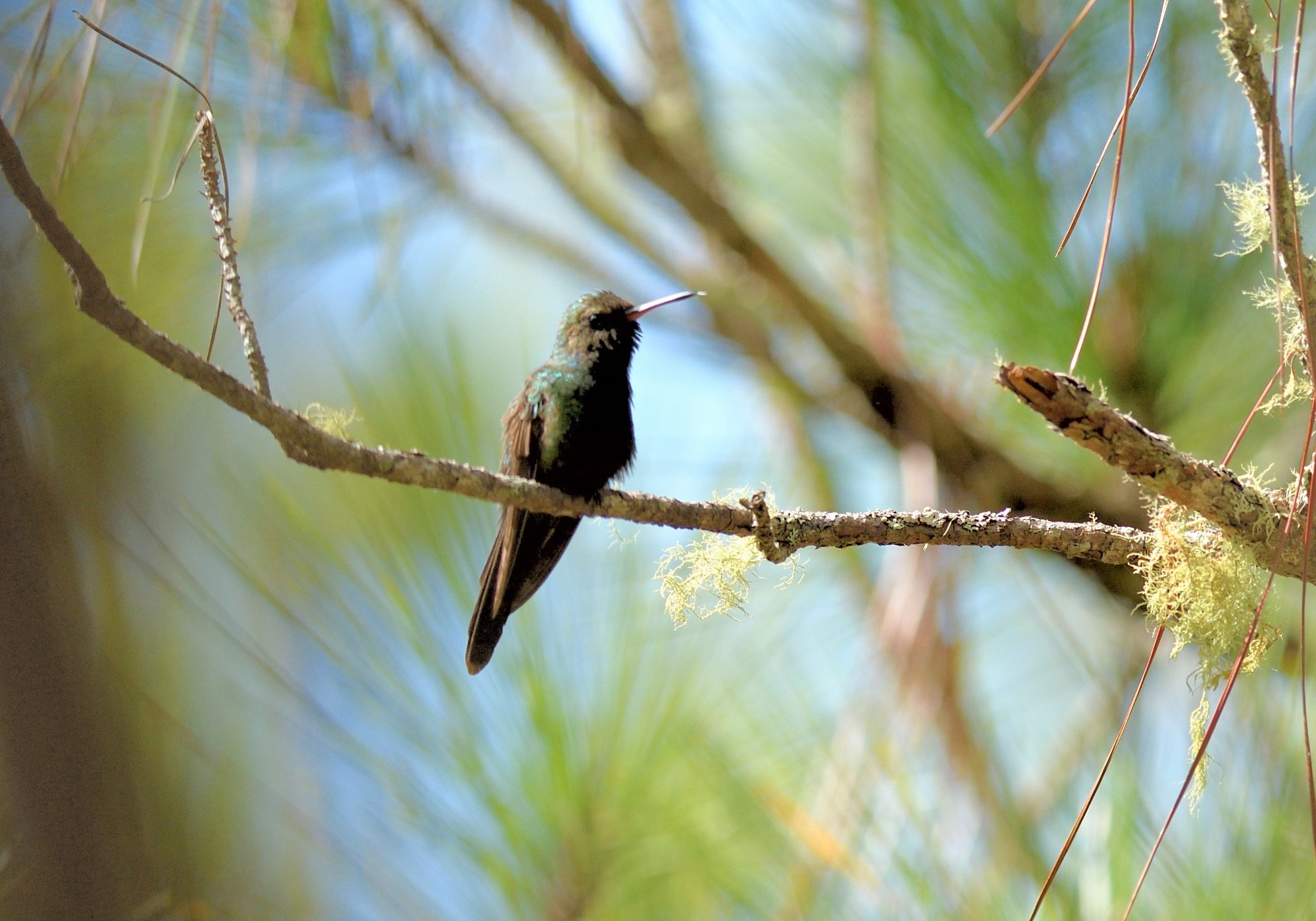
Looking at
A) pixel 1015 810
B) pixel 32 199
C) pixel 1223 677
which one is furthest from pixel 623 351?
pixel 32 199

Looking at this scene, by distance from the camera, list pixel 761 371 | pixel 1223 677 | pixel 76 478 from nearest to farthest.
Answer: pixel 76 478 → pixel 1223 677 → pixel 761 371

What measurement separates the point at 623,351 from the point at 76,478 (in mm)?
1510

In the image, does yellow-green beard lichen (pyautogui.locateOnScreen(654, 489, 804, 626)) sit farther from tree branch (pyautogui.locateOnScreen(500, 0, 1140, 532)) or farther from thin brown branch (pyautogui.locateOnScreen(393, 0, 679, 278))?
thin brown branch (pyautogui.locateOnScreen(393, 0, 679, 278))

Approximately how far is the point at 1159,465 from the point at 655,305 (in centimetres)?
145

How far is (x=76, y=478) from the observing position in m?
1.04

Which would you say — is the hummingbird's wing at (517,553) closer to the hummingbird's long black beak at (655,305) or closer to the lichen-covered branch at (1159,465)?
the hummingbird's long black beak at (655,305)

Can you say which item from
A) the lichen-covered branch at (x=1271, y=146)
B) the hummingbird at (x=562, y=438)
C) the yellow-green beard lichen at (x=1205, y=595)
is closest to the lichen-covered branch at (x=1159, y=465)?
the yellow-green beard lichen at (x=1205, y=595)

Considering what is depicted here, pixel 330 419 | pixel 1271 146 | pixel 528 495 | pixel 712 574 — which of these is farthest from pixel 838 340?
pixel 1271 146

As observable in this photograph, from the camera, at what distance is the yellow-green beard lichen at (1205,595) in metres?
1.25

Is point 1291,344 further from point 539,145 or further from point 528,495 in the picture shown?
point 539,145

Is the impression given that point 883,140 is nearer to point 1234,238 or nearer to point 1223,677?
point 1234,238

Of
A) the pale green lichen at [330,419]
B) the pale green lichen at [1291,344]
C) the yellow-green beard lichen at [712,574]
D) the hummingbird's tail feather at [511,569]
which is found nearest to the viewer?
the pale green lichen at [1291,344]

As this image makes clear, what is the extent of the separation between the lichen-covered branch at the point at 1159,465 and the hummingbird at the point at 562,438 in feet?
3.19

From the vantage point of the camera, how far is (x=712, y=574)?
5.17 feet
